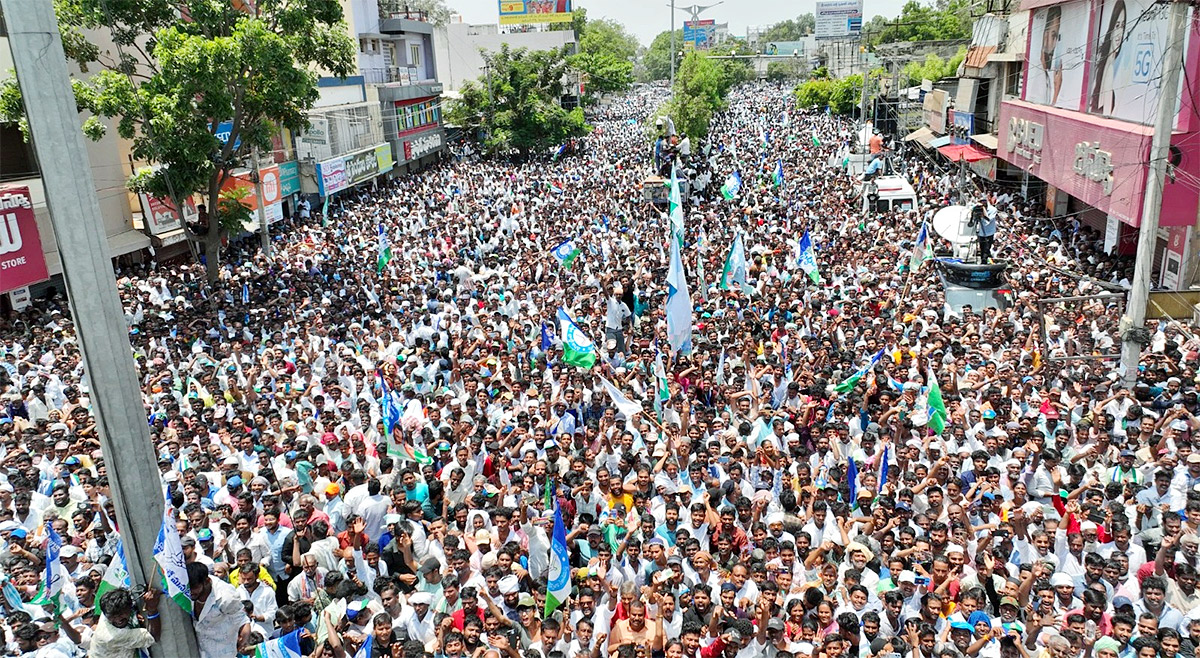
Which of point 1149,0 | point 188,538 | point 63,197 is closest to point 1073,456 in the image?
point 188,538

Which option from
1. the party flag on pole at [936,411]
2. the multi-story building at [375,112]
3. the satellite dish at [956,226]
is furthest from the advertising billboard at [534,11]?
the party flag on pole at [936,411]

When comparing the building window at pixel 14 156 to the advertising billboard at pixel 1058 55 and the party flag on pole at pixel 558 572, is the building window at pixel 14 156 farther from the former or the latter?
the advertising billboard at pixel 1058 55

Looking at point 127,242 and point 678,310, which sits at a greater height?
point 678,310

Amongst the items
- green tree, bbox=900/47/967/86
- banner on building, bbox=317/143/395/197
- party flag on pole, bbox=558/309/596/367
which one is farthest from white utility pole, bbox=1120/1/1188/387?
green tree, bbox=900/47/967/86

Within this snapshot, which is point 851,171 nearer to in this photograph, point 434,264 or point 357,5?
point 434,264

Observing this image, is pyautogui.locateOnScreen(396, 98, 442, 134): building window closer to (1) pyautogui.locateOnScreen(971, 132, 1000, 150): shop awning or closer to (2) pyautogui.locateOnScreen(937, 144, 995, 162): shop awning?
(2) pyautogui.locateOnScreen(937, 144, 995, 162): shop awning

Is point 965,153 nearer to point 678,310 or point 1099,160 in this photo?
point 1099,160

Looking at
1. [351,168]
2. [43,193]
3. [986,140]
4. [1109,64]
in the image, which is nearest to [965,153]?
[986,140]
